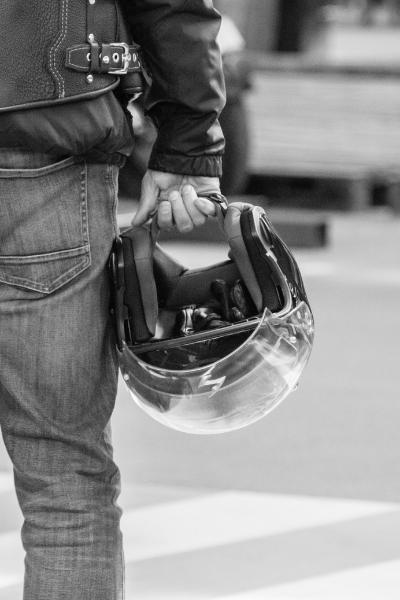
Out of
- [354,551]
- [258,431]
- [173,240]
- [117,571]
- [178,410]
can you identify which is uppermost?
[178,410]

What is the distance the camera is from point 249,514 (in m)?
→ 3.41

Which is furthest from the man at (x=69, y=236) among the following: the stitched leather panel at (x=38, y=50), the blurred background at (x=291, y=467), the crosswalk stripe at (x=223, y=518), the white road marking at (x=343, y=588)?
the crosswalk stripe at (x=223, y=518)

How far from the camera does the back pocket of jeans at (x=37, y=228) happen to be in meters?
1.93

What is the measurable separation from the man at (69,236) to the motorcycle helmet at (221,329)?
4 cm

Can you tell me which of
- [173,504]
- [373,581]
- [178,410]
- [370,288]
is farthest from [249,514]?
[370,288]

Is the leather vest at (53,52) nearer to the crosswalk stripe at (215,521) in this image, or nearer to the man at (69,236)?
the man at (69,236)

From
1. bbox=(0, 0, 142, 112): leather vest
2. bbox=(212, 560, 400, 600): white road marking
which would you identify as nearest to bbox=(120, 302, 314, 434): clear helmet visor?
bbox=(0, 0, 142, 112): leather vest

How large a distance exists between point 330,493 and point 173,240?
5.25 metres

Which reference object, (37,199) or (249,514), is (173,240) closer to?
(249,514)

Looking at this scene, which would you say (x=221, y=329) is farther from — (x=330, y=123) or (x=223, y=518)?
(x=330, y=123)

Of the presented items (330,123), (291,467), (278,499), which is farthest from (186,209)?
(330,123)

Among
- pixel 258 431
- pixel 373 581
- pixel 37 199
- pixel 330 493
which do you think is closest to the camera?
pixel 37 199

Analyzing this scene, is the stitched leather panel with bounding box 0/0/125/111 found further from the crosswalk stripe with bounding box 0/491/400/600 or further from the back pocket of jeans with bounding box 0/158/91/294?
the crosswalk stripe with bounding box 0/491/400/600

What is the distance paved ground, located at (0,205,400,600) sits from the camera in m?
2.96
